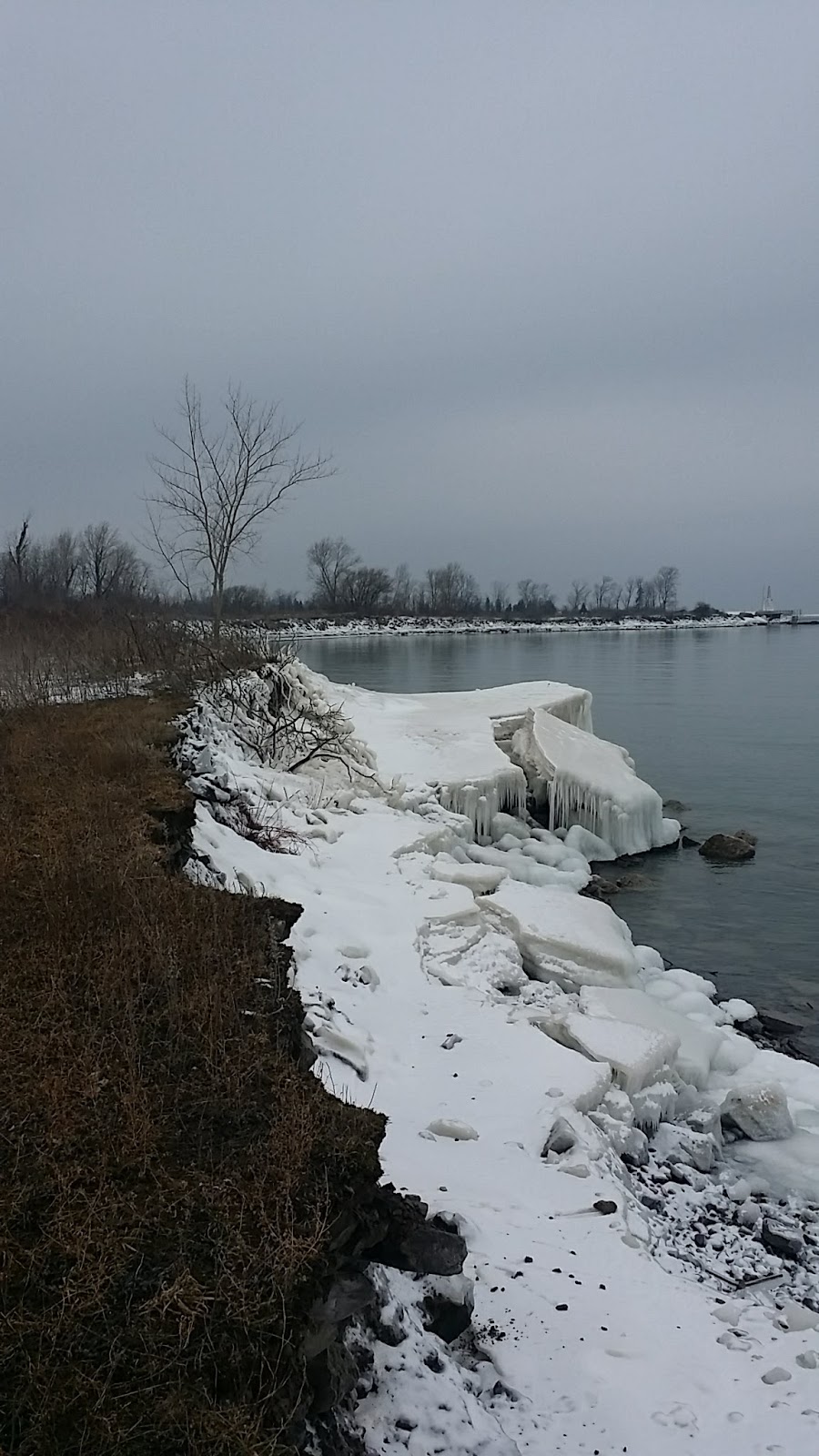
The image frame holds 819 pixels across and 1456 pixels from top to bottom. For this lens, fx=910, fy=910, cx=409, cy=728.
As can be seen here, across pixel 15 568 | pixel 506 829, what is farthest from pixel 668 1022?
pixel 15 568

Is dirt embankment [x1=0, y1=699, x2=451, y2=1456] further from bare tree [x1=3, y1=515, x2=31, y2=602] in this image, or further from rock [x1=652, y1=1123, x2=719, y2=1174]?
bare tree [x1=3, y1=515, x2=31, y2=602]

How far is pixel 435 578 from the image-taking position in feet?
363

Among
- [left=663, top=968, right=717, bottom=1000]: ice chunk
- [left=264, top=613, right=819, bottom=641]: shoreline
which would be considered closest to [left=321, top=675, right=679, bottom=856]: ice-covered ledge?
[left=663, top=968, right=717, bottom=1000]: ice chunk

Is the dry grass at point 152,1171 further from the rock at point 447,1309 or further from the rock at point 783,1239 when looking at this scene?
the rock at point 783,1239

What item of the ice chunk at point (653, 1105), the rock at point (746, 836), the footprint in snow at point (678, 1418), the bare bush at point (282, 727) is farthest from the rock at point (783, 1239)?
the rock at point (746, 836)

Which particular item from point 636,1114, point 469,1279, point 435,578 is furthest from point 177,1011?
point 435,578

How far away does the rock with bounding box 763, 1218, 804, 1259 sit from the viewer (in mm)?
4875

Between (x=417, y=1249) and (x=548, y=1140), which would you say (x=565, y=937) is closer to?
(x=548, y=1140)

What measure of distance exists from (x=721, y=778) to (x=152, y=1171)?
1809 cm

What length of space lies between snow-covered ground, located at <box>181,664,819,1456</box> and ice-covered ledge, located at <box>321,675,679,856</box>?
8.31 feet

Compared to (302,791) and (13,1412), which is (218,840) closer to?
(302,791)

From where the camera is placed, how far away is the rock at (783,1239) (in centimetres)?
488

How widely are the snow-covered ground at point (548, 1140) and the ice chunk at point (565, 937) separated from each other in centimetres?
3

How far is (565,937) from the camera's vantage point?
8672mm
